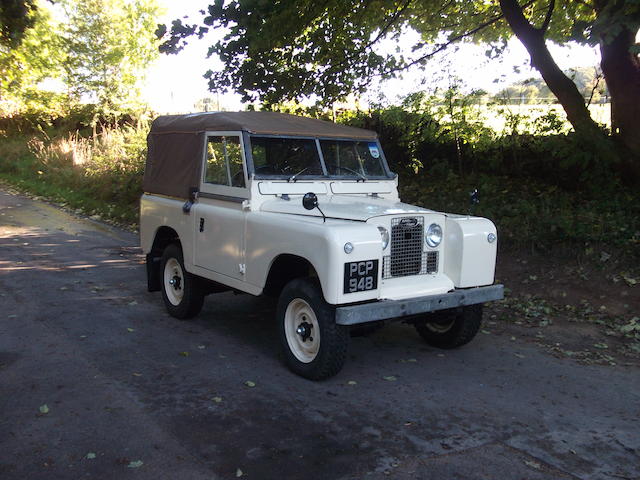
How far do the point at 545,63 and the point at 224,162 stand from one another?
6199 millimetres

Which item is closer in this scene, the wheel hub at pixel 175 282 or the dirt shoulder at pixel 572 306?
the dirt shoulder at pixel 572 306

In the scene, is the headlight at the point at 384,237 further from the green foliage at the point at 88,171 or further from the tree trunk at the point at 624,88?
the green foliage at the point at 88,171

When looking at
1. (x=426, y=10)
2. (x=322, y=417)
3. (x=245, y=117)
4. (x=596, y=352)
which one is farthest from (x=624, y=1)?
(x=426, y=10)

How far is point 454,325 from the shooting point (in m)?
5.81

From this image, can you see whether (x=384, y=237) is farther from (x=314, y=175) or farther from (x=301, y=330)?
(x=314, y=175)

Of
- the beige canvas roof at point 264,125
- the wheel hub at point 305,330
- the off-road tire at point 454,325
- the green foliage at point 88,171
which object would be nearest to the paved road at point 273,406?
the off-road tire at point 454,325

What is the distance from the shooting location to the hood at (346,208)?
5.11m

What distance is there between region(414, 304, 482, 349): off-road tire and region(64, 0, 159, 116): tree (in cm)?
2513

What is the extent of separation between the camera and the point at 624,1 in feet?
20.1

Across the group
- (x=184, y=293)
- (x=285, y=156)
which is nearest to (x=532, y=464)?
(x=285, y=156)

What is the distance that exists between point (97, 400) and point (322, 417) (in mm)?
1687

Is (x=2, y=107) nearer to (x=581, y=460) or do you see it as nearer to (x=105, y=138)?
(x=105, y=138)

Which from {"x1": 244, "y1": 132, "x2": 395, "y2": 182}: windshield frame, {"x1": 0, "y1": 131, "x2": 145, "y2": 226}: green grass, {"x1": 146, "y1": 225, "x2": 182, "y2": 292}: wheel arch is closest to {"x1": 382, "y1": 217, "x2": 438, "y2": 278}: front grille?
{"x1": 244, "y1": 132, "x2": 395, "y2": 182}: windshield frame

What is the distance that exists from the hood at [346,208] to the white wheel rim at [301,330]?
2.67 feet
